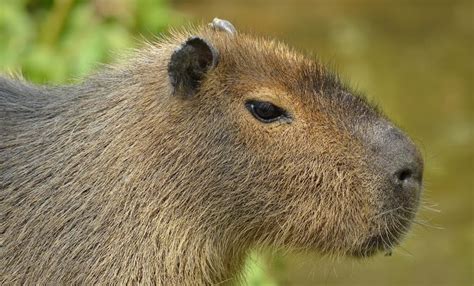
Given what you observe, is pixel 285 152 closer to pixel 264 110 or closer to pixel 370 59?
pixel 264 110

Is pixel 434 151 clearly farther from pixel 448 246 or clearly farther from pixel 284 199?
pixel 284 199

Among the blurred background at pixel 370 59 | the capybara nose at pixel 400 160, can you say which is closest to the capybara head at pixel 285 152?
the capybara nose at pixel 400 160

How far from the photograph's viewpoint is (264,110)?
409cm

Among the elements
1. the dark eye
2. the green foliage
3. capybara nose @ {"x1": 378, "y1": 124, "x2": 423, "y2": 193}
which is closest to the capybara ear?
the dark eye

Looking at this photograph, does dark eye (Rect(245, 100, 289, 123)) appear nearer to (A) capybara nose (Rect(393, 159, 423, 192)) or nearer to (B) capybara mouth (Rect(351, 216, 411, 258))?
(A) capybara nose (Rect(393, 159, 423, 192))

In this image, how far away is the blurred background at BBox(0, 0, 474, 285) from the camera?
21.1 feet

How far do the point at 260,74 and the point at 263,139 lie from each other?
0.24 metres

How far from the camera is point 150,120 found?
4156 mm

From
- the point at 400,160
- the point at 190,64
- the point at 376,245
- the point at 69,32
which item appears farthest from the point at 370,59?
the point at 190,64

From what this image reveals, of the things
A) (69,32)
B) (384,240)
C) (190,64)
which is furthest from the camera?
(69,32)

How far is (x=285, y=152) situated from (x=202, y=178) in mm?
309

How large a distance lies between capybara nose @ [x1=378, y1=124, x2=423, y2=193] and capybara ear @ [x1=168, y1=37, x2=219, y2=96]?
2.22 feet

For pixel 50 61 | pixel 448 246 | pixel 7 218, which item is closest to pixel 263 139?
pixel 7 218

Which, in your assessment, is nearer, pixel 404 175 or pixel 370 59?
pixel 404 175
